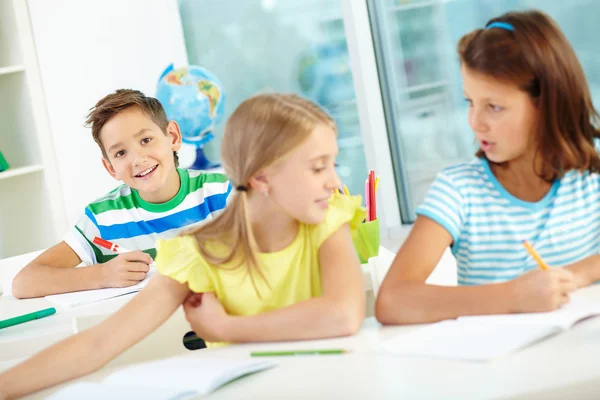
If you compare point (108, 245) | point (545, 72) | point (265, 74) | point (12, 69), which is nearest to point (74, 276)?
point (108, 245)

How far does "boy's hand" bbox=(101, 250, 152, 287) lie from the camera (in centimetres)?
192

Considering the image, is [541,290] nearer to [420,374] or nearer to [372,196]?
[420,374]

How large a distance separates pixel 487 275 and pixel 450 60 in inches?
103

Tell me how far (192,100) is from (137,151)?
1828 mm

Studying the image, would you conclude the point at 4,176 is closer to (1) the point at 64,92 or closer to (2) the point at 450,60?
(1) the point at 64,92

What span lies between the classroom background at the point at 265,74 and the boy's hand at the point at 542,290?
7.89 feet

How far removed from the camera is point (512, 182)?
1500mm

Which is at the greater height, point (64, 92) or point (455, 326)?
point (64, 92)

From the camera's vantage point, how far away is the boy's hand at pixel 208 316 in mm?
1285

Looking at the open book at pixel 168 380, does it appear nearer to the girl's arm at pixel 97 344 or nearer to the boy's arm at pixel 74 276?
the girl's arm at pixel 97 344

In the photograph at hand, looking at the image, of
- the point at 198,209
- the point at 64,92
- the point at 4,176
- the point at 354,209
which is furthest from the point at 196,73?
the point at 354,209

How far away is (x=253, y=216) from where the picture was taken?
143 centimetres

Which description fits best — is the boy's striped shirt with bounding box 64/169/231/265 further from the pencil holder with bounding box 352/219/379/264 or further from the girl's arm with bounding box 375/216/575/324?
the girl's arm with bounding box 375/216/575/324

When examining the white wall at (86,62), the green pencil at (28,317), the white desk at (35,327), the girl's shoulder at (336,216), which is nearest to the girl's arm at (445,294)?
the girl's shoulder at (336,216)
